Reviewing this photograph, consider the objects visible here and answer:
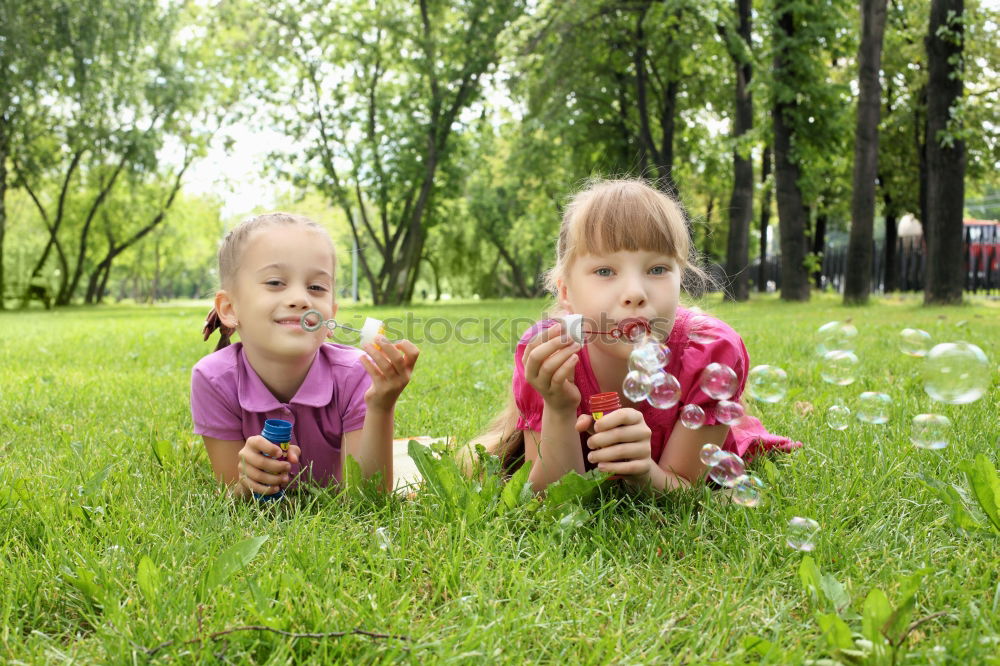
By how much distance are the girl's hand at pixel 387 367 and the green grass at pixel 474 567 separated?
34 centimetres

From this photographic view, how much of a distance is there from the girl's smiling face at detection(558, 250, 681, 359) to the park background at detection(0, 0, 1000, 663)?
1.87 ft

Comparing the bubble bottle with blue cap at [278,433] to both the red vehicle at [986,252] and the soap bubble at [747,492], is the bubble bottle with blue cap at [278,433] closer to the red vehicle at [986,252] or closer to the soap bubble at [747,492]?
the soap bubble at [747,492]

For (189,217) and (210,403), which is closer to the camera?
(210,403)

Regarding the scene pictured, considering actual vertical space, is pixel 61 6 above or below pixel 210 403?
above

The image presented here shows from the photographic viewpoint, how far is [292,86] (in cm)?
2447

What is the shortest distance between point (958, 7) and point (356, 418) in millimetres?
13462

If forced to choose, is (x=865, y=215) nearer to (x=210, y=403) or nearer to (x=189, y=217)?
(x=210, y=403)

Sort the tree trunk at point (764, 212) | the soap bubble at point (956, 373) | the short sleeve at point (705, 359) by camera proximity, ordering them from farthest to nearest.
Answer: the tree trunk at point (764, 212) < the short sleeve at point (705, 359) < the soap bubble at point (956, 373)

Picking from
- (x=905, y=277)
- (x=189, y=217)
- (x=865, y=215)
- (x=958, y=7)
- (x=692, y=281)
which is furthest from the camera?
(x=189, y=217)

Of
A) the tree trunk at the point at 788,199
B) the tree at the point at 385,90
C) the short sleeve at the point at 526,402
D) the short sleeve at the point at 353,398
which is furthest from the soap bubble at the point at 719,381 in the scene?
the tree at the point at 385,90

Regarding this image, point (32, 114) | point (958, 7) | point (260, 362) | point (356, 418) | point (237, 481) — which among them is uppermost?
point (32, 114)

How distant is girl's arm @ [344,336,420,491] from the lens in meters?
2.32

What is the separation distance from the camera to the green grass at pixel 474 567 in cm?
155

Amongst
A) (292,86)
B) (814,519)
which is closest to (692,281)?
(814,519)
